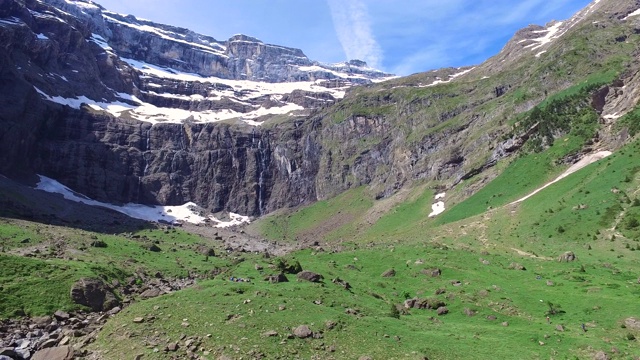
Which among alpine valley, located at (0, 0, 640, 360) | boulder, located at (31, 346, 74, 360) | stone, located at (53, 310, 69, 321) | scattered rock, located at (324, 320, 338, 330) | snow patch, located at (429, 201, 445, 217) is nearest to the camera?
boulder, located at (31, 346, 74, 360)

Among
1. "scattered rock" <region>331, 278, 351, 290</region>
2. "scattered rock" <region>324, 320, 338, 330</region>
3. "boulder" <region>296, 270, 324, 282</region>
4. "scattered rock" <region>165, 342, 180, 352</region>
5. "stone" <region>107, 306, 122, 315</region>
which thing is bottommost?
"stone" <region>107, 306, 122, 315</region>

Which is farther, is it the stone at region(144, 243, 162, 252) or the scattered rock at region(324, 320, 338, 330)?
the stone at region(144, 243, 162, 252)

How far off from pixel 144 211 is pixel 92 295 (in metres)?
164

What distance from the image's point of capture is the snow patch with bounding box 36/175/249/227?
166 metres

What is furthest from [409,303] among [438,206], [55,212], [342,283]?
[55,212]

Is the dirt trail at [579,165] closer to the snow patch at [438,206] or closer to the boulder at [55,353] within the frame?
the snow patch at [438,206]

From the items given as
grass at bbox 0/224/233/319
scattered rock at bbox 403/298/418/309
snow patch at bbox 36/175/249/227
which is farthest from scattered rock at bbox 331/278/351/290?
snow patch at bbox 36/175/249/227

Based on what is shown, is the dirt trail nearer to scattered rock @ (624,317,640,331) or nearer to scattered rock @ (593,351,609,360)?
scattered rock @ (624,317,640,331)

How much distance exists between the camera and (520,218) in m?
74.6

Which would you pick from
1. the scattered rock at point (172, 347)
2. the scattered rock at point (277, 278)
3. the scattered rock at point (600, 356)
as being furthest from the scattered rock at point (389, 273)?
the scattered rock at point (172, 347)

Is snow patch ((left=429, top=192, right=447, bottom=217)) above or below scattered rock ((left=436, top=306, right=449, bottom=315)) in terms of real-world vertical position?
above

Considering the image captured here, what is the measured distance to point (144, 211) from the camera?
18975cm

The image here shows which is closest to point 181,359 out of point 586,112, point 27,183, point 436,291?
point 436,291

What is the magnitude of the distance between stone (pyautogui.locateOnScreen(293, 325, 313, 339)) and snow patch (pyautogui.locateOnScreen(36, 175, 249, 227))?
161 meters
